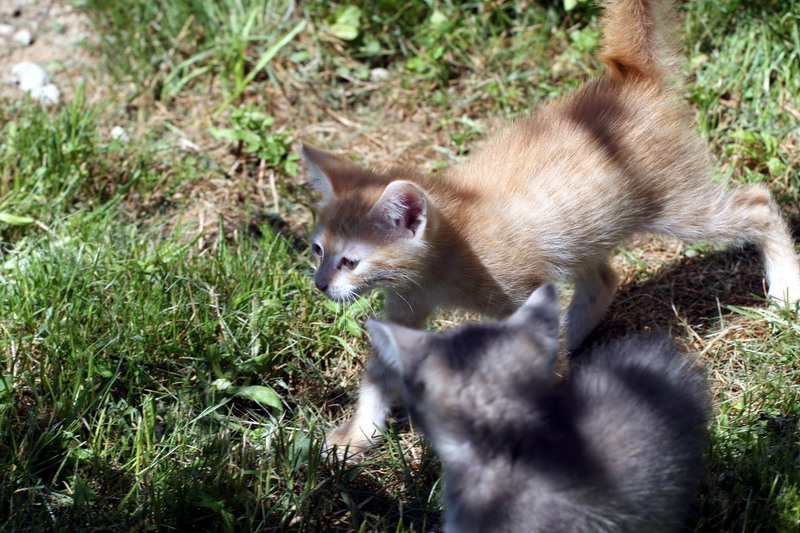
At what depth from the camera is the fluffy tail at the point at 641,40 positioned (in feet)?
12.2

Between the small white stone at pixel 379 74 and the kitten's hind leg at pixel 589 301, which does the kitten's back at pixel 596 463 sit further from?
the small white stone at pixel 379 74

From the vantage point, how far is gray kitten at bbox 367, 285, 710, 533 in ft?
7.34

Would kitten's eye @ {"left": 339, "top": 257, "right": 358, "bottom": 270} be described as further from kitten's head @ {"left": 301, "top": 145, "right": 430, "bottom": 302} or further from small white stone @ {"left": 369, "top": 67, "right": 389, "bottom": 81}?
small white stone @ {"left": 369, "top": 67, "right": 389, "bottom": 81}

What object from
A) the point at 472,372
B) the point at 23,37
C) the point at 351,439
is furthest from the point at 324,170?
the point at 23,37

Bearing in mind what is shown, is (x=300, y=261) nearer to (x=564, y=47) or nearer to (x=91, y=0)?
(x=564, y=47)

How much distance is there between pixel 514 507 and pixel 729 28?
384cm

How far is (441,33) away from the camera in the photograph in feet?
17.6

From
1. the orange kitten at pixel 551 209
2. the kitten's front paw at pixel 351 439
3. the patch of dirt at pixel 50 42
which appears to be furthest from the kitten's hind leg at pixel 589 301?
the patch of dirt at pixel 50 42

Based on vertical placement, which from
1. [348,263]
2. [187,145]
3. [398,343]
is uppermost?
[398,343]

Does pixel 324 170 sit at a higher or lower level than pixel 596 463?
lower

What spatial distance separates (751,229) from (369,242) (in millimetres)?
1888

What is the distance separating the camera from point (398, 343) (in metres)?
2.41

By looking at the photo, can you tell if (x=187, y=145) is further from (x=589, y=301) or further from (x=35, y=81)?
(x=589, y=301)

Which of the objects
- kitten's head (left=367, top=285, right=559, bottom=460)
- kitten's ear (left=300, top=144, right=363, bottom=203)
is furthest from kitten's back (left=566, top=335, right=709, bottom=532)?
kitten's ear (left=300, top=144, right=363, bottom=203)
